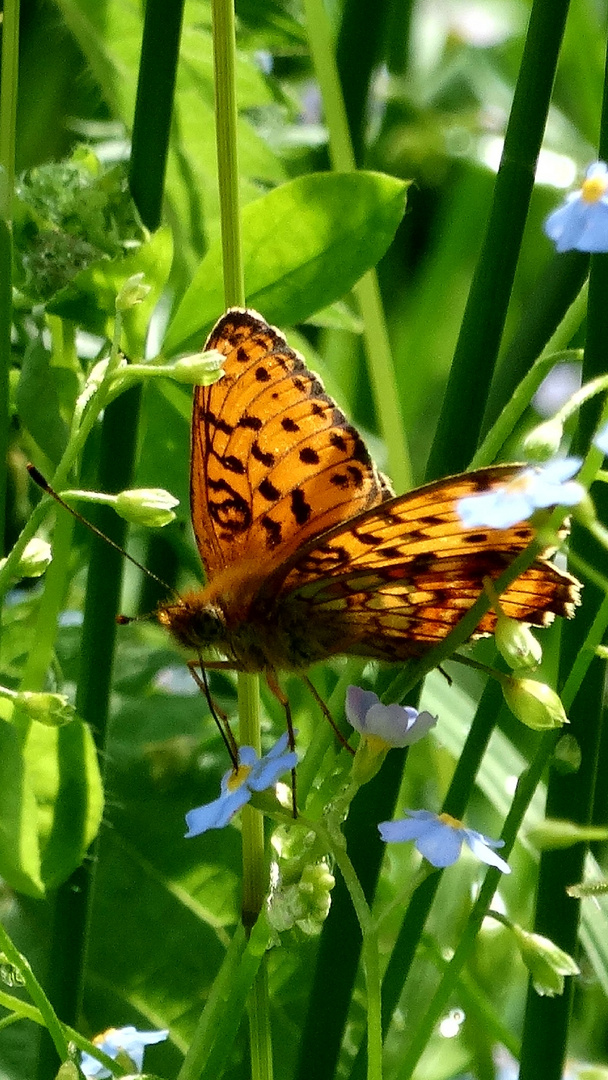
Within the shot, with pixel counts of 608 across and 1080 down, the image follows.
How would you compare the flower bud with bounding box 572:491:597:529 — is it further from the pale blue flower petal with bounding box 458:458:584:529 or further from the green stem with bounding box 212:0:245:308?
the green stem with bounding box 212:0:245:308

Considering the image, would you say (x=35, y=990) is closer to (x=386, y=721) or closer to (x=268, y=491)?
(x=386, y=721)

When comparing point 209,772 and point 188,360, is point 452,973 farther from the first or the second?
point 209,772

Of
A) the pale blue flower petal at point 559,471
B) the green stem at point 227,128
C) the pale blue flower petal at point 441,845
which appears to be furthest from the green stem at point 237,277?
the pale blue flower petal at point 559,471

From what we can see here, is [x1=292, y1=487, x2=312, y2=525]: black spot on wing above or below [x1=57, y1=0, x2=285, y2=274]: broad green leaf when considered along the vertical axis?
below

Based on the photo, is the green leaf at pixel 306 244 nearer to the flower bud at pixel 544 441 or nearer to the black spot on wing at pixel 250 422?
the black spot on wing at pixel 250 422

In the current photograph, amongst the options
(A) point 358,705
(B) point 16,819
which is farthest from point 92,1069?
(A) point 358,705

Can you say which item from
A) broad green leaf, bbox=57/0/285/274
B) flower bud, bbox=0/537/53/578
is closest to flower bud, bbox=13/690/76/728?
flower bud, bbox=0/537/53/578
